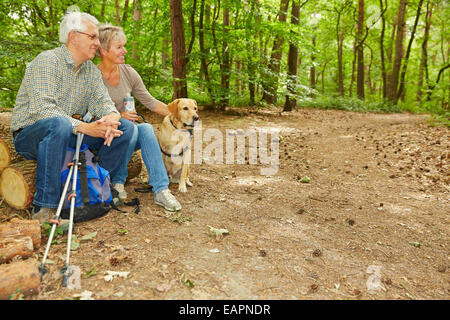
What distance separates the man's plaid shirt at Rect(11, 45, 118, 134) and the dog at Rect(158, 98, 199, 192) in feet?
3.49

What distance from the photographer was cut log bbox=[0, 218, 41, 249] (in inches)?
102

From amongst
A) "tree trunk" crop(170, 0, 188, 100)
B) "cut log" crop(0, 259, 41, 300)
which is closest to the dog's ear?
"cut log" crop(0, 259, 41, 300)

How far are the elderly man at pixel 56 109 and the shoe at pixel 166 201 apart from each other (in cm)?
90

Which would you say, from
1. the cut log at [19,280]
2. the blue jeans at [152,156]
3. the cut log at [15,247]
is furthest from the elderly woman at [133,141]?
the cut log at [19,280]

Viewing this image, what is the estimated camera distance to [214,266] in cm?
258

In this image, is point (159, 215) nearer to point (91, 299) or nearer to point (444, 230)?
point (91, 299)

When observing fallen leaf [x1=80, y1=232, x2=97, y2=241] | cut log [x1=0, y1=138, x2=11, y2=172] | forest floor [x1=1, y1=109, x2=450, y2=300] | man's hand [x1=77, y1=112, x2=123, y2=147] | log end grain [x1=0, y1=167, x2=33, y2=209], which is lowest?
forest floor [x1=1, y1=109, x2=450, y2=300]

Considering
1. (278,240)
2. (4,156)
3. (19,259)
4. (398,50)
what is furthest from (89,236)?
(398,50)

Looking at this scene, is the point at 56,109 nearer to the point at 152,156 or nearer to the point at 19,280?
the point at 152,156

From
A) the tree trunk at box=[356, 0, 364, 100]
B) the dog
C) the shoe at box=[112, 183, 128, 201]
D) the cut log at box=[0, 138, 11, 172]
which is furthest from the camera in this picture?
the tree trunk at box=[356, 0, 364, 100]

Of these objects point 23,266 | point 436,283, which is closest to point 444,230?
point 436,283

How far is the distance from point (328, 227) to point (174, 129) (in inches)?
94.2

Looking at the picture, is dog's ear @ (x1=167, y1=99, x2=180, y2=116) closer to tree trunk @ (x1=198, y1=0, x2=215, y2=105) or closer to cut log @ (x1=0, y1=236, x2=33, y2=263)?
cut log @ (x1=0, y1=236, x2=33, y2=263)

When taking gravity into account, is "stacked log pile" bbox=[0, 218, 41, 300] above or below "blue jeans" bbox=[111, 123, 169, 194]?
below
